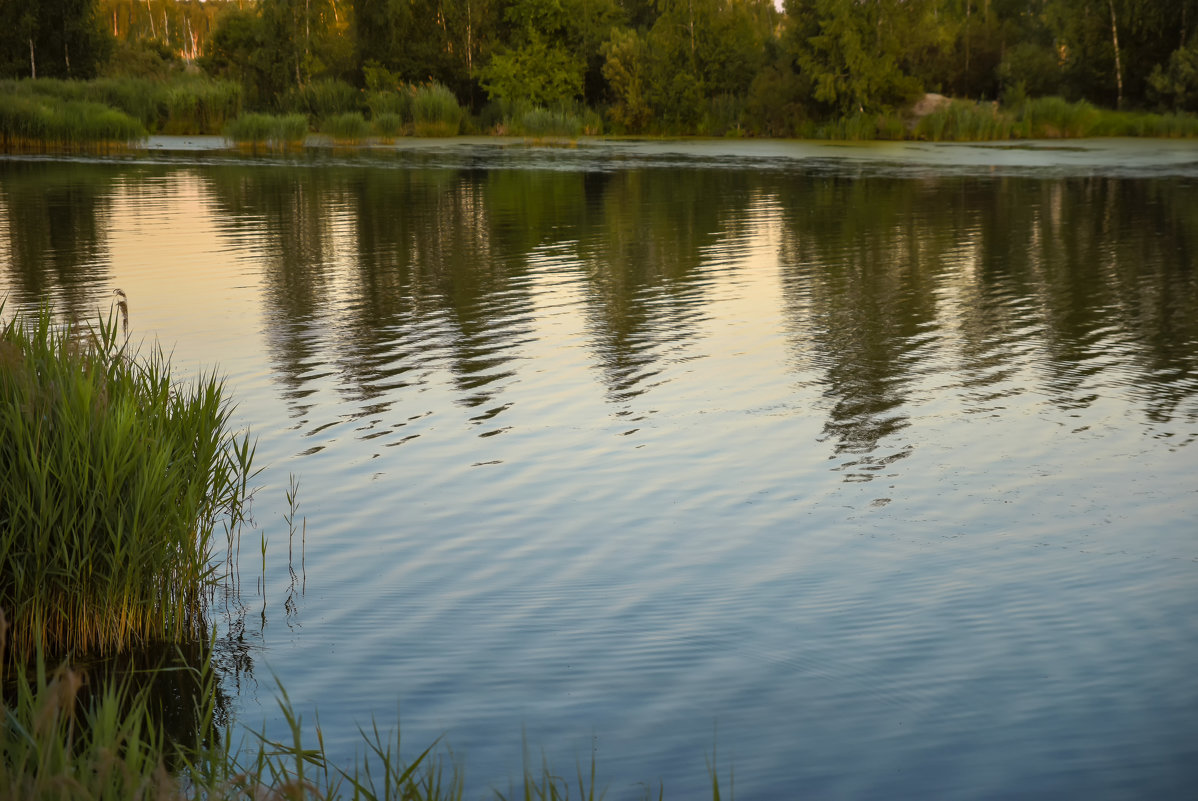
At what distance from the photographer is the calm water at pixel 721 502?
4930 millimetres

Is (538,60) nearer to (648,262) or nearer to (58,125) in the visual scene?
(58,125)

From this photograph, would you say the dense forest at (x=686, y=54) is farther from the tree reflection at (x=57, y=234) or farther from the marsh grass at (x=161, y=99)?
the tree reflection at (x=57, y=234)

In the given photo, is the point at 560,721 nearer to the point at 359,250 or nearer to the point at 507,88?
→ the point at 359,250

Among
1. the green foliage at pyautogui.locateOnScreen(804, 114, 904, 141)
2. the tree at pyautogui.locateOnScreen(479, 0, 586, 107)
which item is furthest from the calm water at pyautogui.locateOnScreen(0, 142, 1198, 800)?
the tree at pyautogui.locateOnScreen(479, 0, 586, 107)

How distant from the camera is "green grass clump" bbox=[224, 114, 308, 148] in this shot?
4919cm

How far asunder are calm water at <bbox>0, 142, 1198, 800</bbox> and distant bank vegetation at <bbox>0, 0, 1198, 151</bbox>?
33941 millimetres

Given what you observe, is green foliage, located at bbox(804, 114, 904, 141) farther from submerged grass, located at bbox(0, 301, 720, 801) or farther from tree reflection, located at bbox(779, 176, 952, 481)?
submerged grass, located at bbox(0, 301, 720, 801)

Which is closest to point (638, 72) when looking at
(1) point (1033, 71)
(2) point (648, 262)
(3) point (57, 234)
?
(1) point (1033, 71)

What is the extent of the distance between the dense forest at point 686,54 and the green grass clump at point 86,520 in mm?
53960

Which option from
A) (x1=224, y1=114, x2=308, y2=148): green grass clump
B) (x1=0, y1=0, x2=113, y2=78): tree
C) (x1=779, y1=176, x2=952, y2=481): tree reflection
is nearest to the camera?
(x1=779, y1=176, x2=952, y2=481): tree reflection

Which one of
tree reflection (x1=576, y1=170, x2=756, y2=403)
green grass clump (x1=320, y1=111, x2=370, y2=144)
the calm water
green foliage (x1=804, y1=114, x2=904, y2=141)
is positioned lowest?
the calm water

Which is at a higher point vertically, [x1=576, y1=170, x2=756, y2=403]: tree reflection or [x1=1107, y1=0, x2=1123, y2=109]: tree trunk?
[x1=1107, y1=0, x2=1123, y2=109]: tree trunk

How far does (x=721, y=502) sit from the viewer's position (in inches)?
299

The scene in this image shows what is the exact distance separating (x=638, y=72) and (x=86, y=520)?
64.0m
